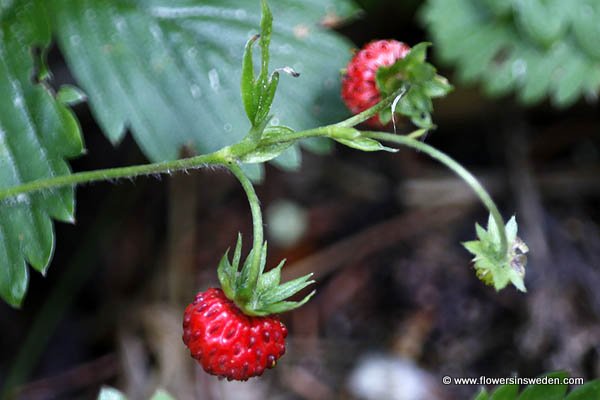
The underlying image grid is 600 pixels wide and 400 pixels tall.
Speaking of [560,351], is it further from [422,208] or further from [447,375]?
[422,208]

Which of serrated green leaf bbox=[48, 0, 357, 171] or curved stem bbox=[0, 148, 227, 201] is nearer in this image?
curved stem bbox=[0, 148, 227, 201]

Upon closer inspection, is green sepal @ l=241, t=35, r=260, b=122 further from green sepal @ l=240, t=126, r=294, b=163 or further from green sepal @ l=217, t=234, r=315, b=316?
green sepal @ l=217, t=234, r=315, b=316

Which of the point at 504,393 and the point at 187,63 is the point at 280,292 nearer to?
the point at 504,393

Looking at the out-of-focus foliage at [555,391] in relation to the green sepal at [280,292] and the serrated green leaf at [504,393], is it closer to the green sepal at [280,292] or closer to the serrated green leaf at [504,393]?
the serrated green leaf at [504,393]

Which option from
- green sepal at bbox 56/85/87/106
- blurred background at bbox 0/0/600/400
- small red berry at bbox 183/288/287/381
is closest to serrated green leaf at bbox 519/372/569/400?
small red berry at bbox 183/288/287/381

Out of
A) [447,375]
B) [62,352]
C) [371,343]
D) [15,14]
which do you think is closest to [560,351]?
[447,375]
